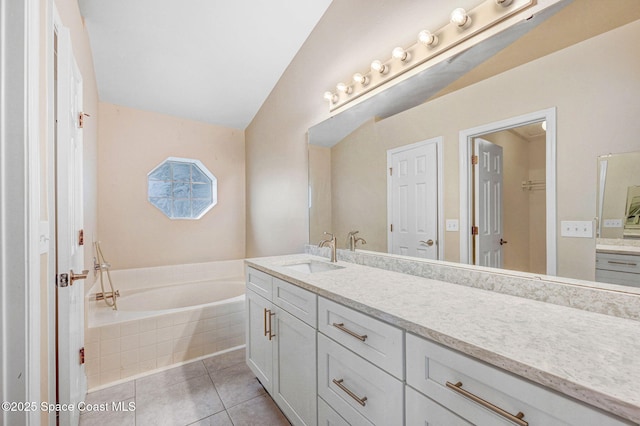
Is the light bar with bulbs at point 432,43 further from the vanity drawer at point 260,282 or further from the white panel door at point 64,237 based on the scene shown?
the white panel door at point 64,237

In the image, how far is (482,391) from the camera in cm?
66

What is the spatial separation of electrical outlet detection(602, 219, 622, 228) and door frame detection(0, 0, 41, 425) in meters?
1.75

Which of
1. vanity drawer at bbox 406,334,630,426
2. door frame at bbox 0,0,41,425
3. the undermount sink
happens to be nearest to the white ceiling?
door frame at bbox 0,0,41,425

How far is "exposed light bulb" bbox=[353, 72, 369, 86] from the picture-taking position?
75.7 inches

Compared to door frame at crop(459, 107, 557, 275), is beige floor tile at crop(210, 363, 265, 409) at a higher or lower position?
lower

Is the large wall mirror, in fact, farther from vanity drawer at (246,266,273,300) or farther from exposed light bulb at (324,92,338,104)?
vanity drawer at (246,266,273,300)

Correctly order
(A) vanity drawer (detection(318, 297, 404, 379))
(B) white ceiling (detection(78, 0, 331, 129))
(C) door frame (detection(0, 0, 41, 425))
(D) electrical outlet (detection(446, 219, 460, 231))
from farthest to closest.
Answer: (B) white ceiling (detection(78, 0, 331, 129)) < (D) electrical outlet (detection(446, 219, 460, 231)) < (A) vanity drawer (detection(318, 297, 404, 379)) < (C) door frame (detection(0, 0, 41, 425))

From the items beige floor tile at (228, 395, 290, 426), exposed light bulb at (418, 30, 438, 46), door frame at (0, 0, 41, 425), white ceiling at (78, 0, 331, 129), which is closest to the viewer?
door frame at (0, 0, 41, 425)

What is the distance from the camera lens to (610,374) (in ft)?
1.78

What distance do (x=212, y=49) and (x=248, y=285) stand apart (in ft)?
7.08

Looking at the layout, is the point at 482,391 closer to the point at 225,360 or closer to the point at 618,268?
the point at 618,268

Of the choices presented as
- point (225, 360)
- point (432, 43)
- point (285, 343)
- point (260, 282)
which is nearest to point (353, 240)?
point (260, 282)

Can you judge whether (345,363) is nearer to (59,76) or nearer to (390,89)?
(390,89)

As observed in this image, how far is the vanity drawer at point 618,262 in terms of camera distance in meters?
0.89
